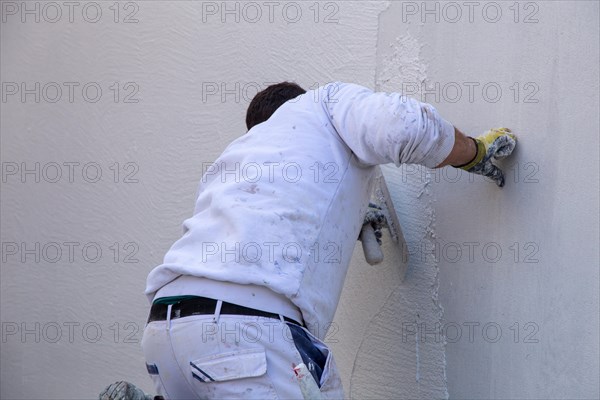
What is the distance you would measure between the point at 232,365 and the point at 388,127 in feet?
2.37

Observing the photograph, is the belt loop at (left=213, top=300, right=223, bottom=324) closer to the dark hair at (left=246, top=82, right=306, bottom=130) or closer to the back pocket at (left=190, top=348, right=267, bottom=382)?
the back pocket at (left=190, top=348, right=267, bottom=382)

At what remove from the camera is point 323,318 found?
97.0 inches

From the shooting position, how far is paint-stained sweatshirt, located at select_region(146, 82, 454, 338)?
7.72 ft

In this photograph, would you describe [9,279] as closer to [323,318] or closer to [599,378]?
[323,318]

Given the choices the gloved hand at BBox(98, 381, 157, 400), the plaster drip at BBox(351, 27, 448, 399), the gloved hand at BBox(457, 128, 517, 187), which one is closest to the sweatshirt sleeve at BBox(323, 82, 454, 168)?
the gloved hand at BBox(457, 128, 517, 187)

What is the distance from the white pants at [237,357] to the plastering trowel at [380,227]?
560 millimetres

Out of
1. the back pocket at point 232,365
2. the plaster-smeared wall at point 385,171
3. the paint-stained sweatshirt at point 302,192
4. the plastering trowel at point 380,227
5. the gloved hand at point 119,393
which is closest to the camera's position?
the back pocket at point 232,365

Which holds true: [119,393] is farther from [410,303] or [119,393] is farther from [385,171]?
[385,171]

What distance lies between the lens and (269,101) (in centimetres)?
271

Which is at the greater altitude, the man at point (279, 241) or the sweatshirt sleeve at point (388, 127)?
the sweatshirt sleeve at point (388, 127)

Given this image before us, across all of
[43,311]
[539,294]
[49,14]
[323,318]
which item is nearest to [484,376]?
[539,294]

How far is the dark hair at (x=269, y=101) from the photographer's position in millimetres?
2703

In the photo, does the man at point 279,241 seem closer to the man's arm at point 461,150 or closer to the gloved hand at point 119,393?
the man's arm at point 461,150

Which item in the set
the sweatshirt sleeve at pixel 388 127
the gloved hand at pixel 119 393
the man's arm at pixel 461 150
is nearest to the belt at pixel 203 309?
the gloved hand at pixel 119 393
